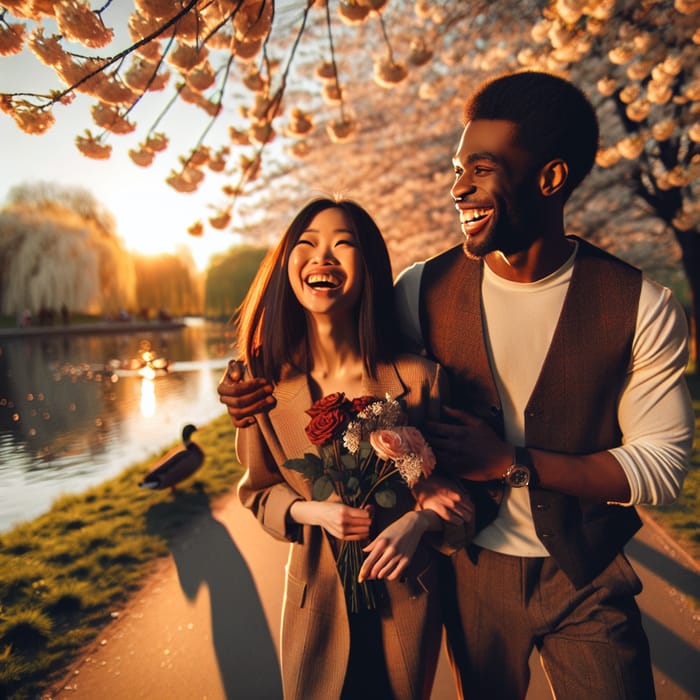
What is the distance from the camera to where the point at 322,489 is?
132cm

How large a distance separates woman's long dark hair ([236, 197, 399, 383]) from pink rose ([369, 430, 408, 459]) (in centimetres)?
41

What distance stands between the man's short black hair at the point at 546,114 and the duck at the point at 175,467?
177 inches

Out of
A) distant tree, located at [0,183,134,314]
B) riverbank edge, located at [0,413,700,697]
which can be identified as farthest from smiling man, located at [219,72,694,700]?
distant tree, located at [0,183,134,314]

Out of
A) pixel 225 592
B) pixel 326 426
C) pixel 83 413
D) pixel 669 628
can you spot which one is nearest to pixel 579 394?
pixel 326 426

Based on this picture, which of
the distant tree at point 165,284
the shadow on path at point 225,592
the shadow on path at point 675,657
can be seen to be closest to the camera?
the shadow on path at point 675,657

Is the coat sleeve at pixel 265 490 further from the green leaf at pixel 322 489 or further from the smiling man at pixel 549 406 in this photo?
the smiling man at pixel 549 406

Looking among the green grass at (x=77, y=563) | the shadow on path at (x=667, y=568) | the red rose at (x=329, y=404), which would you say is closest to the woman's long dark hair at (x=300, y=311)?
the red rose at (x=329, y=404)

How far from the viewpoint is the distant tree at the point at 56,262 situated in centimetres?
2269

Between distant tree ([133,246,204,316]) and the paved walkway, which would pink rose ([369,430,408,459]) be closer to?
the paved walkway

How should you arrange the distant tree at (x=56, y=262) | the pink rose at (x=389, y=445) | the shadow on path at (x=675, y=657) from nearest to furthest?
the pink rose at (x=389, y=445), the shadow on path at (x=675, y=657), the distant tree at (x=56, y=262)

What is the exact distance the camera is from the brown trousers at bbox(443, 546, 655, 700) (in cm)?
143

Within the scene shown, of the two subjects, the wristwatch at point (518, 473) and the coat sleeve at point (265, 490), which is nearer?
the wristwatch at point (518, 473)

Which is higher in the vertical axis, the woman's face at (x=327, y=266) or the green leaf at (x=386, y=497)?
the woman's face at (x=327, y=266)

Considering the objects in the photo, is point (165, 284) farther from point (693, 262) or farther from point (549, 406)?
point (549, 406)
